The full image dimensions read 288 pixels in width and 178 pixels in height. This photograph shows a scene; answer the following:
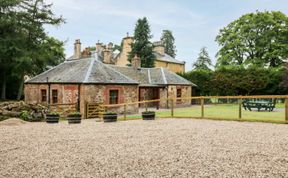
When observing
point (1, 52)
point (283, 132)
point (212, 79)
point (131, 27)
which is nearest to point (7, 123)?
point (283, 132)

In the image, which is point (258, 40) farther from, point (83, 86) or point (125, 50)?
point (83, 86)

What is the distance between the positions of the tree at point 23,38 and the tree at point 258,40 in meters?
24.7

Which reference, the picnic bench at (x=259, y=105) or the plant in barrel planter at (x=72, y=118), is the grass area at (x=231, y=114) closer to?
the picnic bench at (x=259, y=105)

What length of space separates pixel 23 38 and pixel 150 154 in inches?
1076

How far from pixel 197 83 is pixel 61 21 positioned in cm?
1833

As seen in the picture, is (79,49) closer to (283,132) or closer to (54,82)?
(54,82)

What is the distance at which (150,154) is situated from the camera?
7.88 metres

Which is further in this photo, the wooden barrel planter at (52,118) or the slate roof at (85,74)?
the slate roof at (85,74)

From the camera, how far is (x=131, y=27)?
47.0 meters

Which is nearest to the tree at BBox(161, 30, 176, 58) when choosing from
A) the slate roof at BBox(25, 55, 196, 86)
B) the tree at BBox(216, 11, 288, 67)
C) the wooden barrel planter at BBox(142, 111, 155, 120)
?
the tree at BBox(216, 11, 288, 67)

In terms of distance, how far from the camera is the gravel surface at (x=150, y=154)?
628 centimetres

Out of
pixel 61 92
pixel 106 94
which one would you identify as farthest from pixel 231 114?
pixel 61 92

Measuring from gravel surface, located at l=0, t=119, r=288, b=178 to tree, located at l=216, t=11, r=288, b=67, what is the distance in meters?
30.8

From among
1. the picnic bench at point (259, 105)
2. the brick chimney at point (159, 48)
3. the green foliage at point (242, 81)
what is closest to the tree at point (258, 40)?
the green foliage at point (242, 81)
